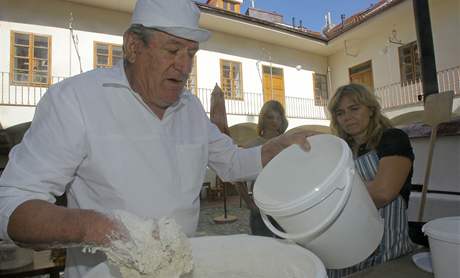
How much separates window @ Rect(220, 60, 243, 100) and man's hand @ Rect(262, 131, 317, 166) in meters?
10.9

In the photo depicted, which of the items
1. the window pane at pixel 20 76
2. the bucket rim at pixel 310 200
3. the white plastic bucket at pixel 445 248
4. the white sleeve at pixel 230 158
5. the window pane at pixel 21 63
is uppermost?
the window pane at pixel 21 63

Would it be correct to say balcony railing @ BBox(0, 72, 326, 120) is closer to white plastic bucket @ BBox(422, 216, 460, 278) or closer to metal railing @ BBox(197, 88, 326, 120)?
metal railing @ BBox(197, 88, 326, 120)

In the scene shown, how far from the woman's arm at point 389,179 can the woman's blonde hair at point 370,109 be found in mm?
204

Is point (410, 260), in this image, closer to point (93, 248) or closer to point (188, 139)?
point (188, 139)

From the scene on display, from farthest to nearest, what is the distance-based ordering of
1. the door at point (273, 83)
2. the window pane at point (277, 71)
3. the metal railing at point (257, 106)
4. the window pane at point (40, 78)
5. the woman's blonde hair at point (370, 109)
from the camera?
the window pane at point (277, 71)
the door at point (273, 83)
the metal railing at point (257, 106)
the window pane at point (40, 78)
the woman's blonde hair at point (370, 109)

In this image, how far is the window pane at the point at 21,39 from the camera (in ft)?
29.4

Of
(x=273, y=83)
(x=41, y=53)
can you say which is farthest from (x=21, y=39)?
(x=273, y=83)

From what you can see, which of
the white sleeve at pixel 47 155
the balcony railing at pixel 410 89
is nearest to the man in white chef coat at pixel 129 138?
the white sleeve at pixel 47 155

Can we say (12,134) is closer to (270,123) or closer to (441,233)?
(270,123)

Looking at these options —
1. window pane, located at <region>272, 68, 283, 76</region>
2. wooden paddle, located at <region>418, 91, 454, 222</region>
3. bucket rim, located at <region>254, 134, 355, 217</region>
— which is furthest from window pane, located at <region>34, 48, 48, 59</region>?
bucket rim, located at <region>254, 134, 355, 217</region>

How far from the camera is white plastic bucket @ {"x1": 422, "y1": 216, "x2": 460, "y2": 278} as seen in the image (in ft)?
2.92

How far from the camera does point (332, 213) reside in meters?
0.91

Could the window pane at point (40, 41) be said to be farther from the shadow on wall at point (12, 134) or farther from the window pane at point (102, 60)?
the shadow on wall at point (12, 134)

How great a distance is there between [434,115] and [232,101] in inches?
397
